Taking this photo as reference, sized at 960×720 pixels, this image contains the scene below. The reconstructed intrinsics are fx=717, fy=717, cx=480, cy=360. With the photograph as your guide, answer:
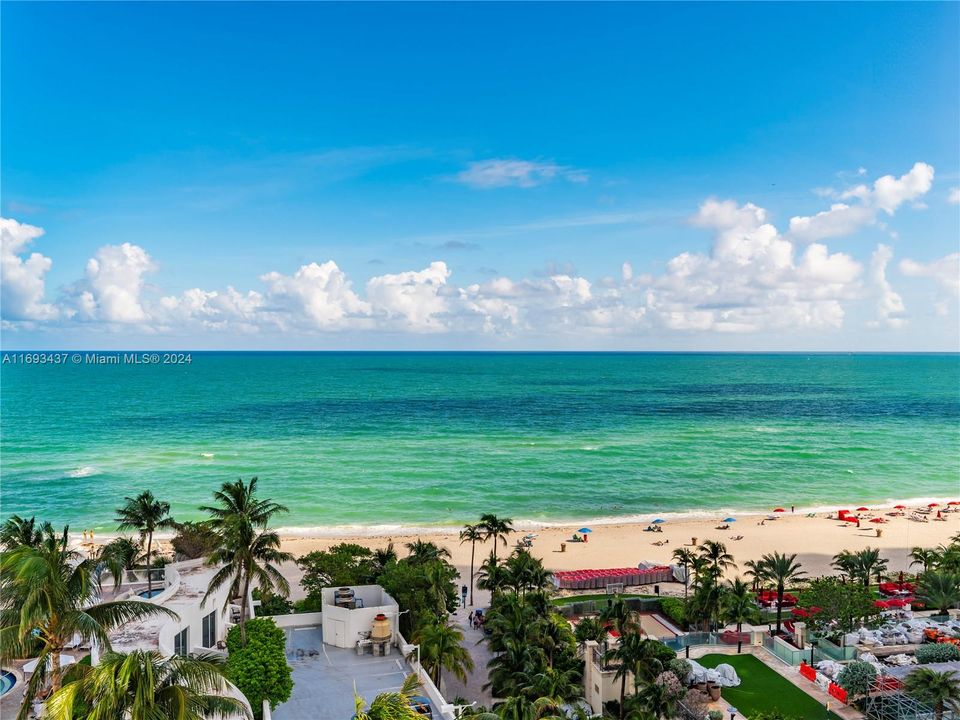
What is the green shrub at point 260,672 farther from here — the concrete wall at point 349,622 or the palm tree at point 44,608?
the palm tree at point 44,608

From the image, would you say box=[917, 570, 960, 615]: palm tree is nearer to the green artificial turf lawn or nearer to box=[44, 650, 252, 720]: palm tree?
the green artificial turf lawn

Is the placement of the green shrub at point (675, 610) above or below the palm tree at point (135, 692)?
below

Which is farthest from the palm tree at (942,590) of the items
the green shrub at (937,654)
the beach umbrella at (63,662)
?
the beach umbrella at (63,662)

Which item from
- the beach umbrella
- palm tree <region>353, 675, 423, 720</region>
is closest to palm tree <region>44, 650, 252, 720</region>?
palm tree <region>353, 675, 423, 720</region>

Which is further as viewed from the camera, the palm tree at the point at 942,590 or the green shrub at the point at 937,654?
the palm tree at the point at 942,590

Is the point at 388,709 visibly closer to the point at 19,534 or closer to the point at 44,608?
the point at 44,608

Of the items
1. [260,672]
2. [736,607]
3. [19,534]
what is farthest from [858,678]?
[19,534]
